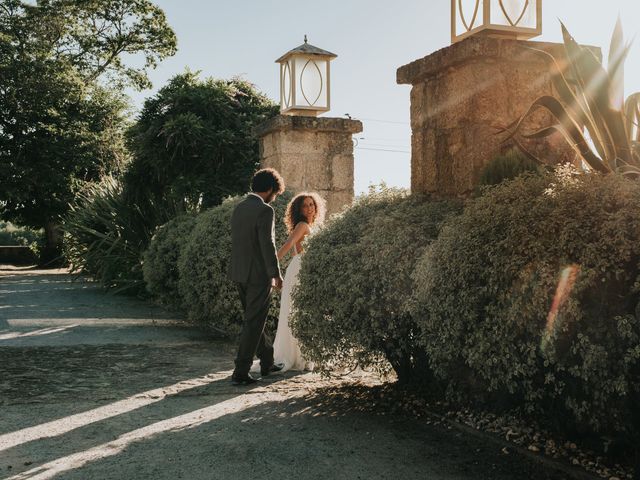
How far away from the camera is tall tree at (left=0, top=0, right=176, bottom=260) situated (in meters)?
29.9

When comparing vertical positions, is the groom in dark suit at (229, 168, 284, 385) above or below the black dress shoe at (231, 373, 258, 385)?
above

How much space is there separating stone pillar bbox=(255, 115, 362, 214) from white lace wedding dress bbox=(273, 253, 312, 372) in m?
2.45

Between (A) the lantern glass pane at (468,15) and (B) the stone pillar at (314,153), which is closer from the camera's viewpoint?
(A) the lantern glass pane at (468,15)

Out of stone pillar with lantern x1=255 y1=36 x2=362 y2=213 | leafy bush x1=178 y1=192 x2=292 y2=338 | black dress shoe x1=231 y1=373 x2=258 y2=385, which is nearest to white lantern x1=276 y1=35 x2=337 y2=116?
stone pillar with lantern x1=255 y1=36 x2=362 y2=213

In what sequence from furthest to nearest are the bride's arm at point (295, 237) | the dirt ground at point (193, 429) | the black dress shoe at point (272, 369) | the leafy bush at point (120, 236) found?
1. the leafy bush at point (120, 236)
2. the bride's arm at point (295, 237)
3. the black dress shoe at point (272, 369)
4. the dirt ground at point (193, 429)

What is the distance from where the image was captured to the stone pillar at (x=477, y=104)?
5.91 m

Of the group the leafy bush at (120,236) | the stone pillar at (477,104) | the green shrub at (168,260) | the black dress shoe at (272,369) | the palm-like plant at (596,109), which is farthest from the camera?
the leafy bush at (120,236)

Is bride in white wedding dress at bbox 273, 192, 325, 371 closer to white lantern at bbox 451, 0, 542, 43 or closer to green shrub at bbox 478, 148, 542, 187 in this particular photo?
white lantern at bbox 451, 0, 542, 43

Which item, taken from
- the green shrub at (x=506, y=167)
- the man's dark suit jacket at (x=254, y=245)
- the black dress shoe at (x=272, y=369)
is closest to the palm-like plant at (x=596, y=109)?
the green shrub at (x=506, y=167)

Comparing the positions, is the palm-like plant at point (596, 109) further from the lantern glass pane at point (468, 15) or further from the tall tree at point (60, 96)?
the tall tree at point (60, 96)

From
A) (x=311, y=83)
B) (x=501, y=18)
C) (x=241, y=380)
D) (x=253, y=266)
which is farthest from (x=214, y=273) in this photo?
(x=501, y=18)

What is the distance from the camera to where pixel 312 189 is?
10031mm

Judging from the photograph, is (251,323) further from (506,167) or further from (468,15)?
(468,15)

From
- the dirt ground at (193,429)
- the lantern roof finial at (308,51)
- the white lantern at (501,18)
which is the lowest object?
the dirt ground at (193,429)
